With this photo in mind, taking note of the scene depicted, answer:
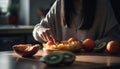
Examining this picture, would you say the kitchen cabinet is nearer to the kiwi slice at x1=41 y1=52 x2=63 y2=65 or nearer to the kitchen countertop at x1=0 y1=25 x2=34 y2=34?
the kitchen countertop at x1=0 y1=25 x2=34 y2=34

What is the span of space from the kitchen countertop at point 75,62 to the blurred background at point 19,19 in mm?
1939

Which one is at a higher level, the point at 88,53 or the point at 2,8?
the point at 2,8

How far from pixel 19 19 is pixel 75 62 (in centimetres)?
296

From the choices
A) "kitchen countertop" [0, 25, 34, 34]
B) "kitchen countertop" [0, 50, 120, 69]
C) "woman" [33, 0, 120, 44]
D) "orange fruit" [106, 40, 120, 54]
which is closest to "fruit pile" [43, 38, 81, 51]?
"kitchen countertop" [0, 50, 120, 69]

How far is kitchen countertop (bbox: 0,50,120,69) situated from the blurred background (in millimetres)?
A: 1939

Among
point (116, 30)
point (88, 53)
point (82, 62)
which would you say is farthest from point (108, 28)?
point (82, 62)

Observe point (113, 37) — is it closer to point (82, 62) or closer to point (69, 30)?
point (69, 30)

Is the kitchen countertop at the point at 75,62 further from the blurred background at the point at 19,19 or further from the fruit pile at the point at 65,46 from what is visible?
the blurred background at the point at 19,19

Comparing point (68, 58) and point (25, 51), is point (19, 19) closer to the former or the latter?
point (25, 51)

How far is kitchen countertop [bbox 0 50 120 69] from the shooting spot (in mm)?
1451

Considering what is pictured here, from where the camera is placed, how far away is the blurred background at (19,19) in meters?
3.76

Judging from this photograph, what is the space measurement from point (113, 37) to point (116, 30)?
89 millimetres

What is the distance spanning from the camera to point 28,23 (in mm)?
4297

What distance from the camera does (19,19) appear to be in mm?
4441
